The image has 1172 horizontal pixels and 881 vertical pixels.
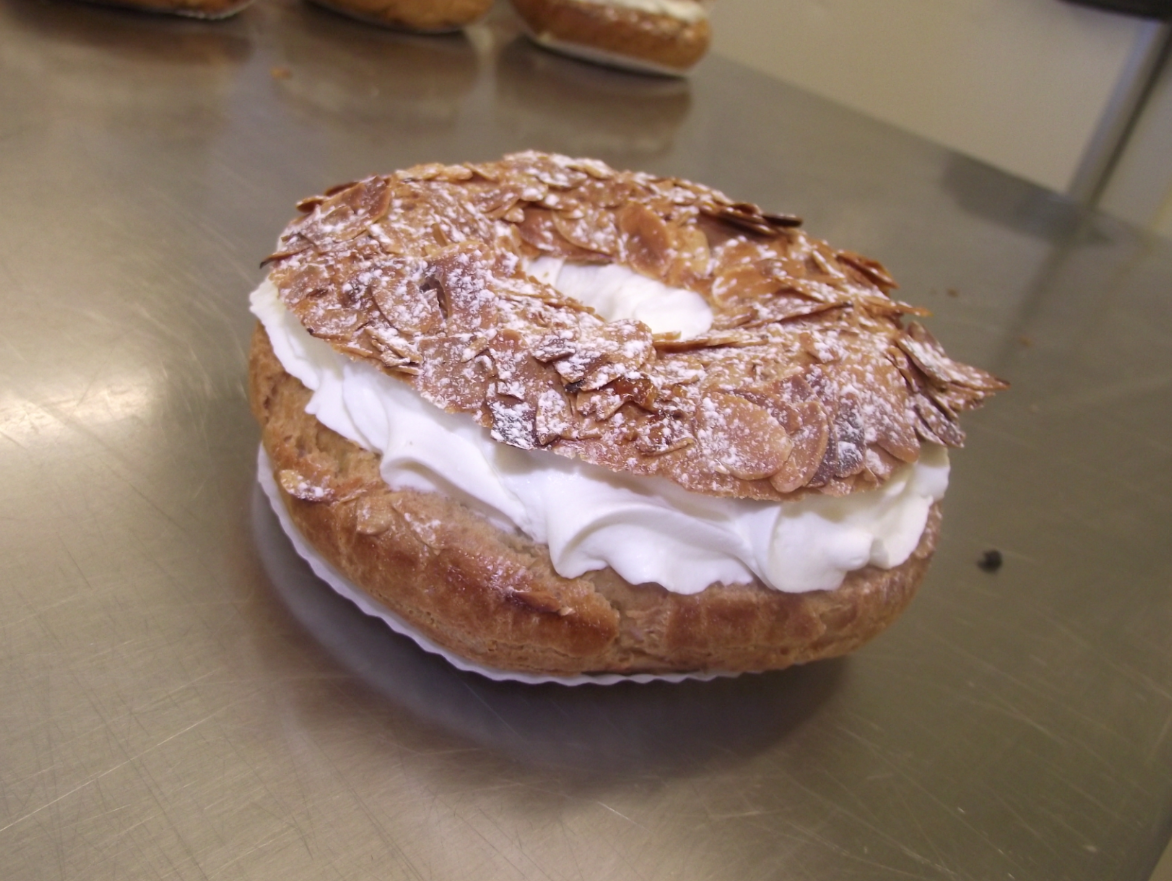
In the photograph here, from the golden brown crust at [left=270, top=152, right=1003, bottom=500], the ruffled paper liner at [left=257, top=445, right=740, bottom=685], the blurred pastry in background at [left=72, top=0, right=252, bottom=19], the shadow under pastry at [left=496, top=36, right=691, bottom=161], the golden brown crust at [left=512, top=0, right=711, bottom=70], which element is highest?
the golden brown crust at [left=270, top=152, right=1003, bottom=500]

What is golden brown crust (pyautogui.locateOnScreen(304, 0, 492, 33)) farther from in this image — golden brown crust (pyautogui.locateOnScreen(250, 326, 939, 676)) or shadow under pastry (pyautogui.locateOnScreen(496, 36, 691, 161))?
golden brown crust (pyautogui.locateOnScreen(250, 326, 939, 676))

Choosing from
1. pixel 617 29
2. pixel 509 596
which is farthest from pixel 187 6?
pixel 509 596

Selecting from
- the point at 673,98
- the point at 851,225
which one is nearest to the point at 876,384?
the point at 851,225

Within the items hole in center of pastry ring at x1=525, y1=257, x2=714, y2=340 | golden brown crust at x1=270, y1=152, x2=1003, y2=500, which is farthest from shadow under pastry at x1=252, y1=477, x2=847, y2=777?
hole in center of pastry ring at x1=525, y1=257, x2=714, y2=340

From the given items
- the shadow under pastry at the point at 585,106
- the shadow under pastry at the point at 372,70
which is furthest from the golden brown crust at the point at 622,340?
the shadow under pastry at the point at 585,106

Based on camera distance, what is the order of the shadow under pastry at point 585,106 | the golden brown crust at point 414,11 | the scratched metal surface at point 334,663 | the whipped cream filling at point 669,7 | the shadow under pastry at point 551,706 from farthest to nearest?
the whipped cream filling at point 669,7, the golden brown crust at point 414,11, the shadow under pastry at point 585,106, the shadow under pastry at point 551,706, the scratched metal surface at point 334,663

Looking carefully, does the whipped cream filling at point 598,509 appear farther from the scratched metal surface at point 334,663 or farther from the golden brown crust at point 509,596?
the scratched metal surface at point 334,663
